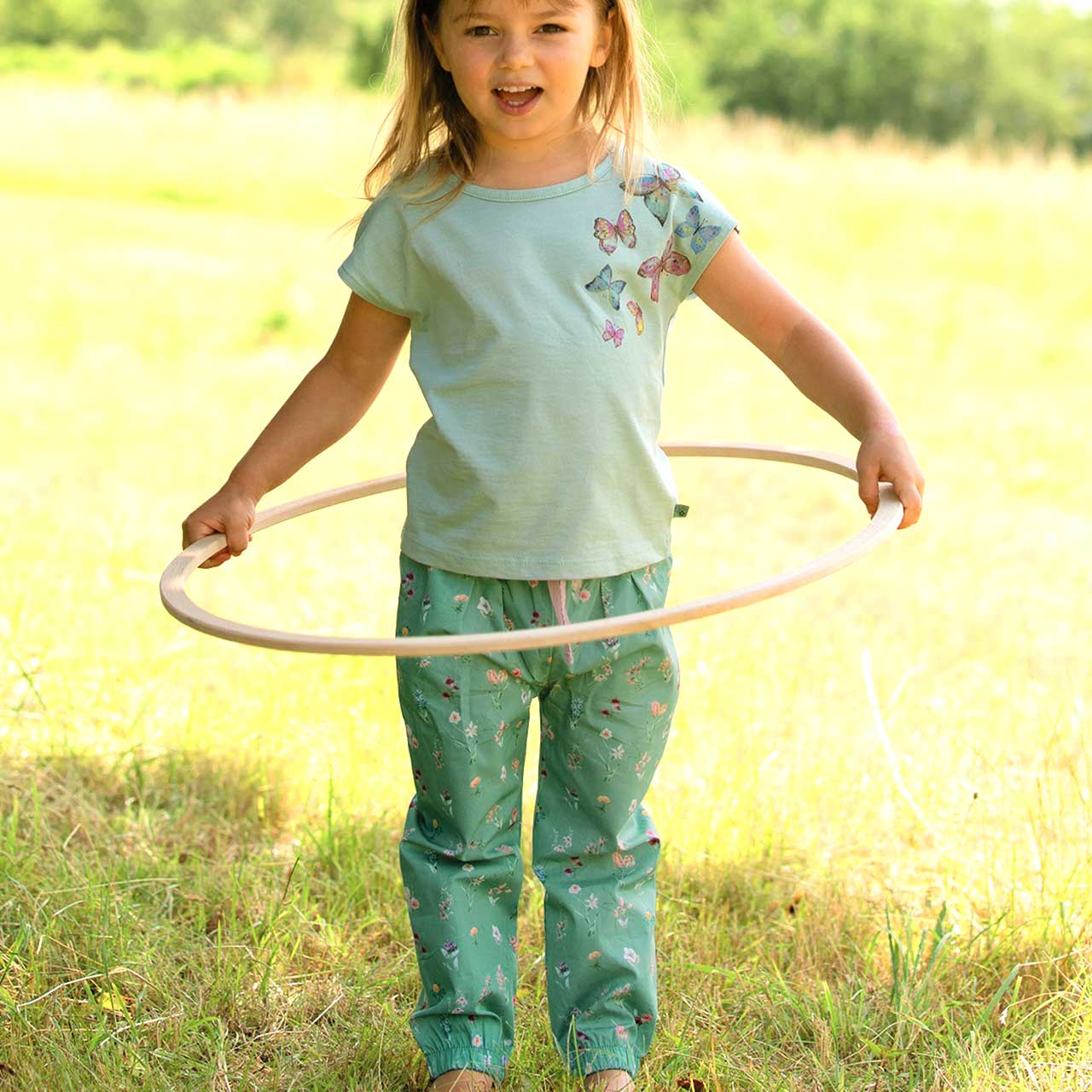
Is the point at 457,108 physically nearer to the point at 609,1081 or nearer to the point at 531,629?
the point at 531,629

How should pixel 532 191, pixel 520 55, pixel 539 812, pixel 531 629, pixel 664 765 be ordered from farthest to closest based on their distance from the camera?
pixel 664 765, pixel 539 812, pixel 532 191, pixel 520 55, pixel 531 629

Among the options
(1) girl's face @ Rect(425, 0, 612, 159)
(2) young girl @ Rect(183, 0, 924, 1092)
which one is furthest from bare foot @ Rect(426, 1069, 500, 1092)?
(1) girl's face @ Rect(425, 0, 612, 159)

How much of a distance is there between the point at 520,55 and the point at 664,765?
1872 mm

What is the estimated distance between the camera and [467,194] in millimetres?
2207

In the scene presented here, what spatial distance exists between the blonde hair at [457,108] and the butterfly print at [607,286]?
123 millimetres

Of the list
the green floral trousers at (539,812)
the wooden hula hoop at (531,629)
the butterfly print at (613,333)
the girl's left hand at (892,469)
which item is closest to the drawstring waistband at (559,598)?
the green floral trousers at (539,812)

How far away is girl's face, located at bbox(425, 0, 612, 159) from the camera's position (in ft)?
6.91

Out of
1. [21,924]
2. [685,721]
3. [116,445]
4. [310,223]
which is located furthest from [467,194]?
[310,223]

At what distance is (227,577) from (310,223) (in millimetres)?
10088

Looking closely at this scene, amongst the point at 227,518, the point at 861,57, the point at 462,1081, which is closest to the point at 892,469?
the point at 227,518

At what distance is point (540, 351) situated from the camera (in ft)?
7.03

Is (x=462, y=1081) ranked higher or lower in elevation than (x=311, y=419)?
lower

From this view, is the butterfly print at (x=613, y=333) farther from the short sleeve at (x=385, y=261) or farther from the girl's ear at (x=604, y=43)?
the girl's ear at (x=604, y=43)

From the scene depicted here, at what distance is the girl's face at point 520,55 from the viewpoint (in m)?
2.11
